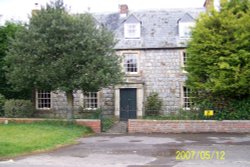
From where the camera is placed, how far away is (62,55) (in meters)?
20.2

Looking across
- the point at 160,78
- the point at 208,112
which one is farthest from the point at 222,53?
the point at 160,78

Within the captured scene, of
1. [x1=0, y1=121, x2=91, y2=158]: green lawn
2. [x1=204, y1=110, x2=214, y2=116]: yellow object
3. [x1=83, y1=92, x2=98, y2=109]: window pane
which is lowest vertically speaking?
[x1=0, y1=121, x2=91, y2=158]: green lawn

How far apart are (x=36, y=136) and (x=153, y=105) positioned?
11.4 m

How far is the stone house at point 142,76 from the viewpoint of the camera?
26672 mm

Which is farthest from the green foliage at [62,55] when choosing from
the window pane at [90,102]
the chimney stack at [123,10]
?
the chimney stack at [123,10]

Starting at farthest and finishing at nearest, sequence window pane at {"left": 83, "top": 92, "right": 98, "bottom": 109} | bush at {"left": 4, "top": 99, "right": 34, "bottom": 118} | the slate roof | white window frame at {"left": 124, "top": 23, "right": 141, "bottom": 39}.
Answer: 1. white window frame at {"left": 124, "top": 23, "right": 141, "bottom": 39}
2. window pane at {"left": 83, "top": 92, "right": 98, "bottom": 109}
3. the slate roof
4. bush at {"left": 4, "top": 99, "right": 34, "bottom": 118}

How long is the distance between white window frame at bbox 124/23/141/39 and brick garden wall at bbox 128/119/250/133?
968cm

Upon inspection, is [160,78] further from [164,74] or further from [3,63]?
[3,63]

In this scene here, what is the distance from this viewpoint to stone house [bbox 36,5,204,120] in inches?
1050

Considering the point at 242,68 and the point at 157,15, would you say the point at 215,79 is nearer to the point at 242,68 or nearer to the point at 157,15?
the point at 242,68

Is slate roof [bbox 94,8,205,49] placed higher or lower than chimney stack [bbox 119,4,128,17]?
lower

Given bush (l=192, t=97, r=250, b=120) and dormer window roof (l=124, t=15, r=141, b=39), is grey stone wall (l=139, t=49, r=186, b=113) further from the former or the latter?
bush (l=192, t=97, r=250, b=120)

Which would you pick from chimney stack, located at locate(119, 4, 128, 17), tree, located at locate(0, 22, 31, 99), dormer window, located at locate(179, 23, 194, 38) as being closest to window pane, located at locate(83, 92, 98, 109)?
tree, located at locate(0, 22, 31, 99)

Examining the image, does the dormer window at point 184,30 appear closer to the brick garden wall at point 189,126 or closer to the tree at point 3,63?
the brick garden wall at point 189,126
